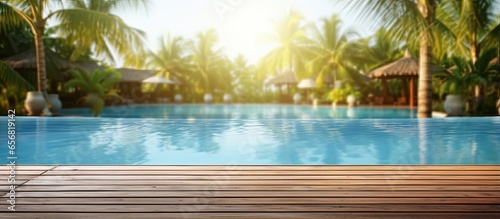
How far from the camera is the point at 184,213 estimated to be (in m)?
2.29

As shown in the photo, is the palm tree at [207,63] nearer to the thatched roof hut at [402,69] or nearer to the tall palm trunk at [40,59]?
the thatched roof hut at [402,69]

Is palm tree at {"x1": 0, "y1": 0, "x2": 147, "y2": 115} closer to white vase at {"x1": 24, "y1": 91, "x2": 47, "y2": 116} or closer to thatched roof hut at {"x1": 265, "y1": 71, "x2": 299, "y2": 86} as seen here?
white vase at {"x1": 24, "y1": 91, "x2": 47, "y2": 116}

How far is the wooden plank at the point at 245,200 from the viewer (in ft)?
8.09

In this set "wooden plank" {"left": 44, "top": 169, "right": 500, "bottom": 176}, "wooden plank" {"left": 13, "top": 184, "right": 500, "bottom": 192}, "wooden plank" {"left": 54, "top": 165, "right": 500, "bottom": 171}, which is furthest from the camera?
"wooden plank" {"left": 54, "top": 165, "right": 500, "bottom": 171}

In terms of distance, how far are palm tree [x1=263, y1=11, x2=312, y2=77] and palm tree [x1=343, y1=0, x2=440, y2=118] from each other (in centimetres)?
1582

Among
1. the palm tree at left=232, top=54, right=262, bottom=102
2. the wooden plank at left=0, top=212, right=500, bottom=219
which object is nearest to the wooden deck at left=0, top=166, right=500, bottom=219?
the wooden plank at left=0, top=212, right=500, bottom=219

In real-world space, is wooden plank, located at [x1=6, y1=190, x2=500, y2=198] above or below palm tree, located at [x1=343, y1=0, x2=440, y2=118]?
below

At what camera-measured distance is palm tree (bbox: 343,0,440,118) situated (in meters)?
6.80

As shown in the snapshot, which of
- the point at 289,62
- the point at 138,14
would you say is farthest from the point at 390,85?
the point at 138,14

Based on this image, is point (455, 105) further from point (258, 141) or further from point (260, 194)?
point (260, 194)

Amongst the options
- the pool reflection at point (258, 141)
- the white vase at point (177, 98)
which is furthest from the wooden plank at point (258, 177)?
the white vase at point (177, 98)

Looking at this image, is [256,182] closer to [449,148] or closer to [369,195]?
[369,195]

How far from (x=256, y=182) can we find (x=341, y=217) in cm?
90

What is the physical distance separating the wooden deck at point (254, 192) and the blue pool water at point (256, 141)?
5.84ft
